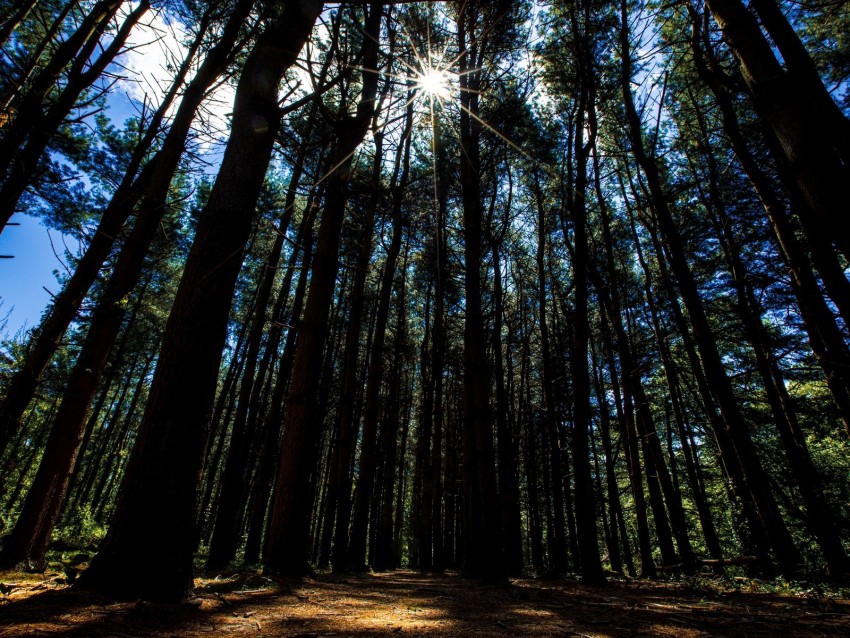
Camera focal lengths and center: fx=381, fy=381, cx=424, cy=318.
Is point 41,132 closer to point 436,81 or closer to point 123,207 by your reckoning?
point 123,207

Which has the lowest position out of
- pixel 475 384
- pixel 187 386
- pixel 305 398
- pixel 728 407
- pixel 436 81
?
pixel 187 386

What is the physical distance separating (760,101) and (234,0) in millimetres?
8158

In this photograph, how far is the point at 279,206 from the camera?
35.2ft

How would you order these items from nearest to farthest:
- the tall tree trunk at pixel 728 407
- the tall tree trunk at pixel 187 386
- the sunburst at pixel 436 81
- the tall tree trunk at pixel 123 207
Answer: the tall tree trunk at pixel 187 386 → the tall tree trunk at pixel 123 207 → the tall tree trunk at pixel 728 407 → the sunburst at pixel 436 81

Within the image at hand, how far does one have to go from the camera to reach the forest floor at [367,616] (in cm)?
169

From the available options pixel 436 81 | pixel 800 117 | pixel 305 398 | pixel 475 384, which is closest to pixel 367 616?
pixel 305 398

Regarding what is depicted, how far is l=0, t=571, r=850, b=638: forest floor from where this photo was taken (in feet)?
5.56

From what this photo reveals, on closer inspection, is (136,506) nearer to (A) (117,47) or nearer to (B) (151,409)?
(B) (151,409)

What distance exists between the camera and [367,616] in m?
2.42

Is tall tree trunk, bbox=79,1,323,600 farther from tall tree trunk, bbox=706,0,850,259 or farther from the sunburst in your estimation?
the sunburst

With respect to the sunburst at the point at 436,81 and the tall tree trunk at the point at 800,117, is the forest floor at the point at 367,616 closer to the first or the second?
the tall tree trunk at the point at 800,117

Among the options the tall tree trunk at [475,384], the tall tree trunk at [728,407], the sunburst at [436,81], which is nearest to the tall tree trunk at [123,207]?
the sunburst at [436,81]

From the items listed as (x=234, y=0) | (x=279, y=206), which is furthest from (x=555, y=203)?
(x=234, y=0)

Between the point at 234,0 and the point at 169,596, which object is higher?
the point at 234,0
